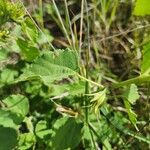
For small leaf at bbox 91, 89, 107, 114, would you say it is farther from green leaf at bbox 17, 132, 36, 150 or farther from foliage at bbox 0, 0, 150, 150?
green leaf at bbox 17, 132, 36, 150

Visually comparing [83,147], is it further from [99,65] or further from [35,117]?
[99,65]

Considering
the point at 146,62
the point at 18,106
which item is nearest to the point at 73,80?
the point at 18,106

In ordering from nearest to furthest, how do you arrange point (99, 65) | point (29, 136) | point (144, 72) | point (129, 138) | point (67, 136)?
1. point (144, 72)
2. point (67, 136)
3. point (29, 136)
4. point (129, 138)
5. point (99, 65)

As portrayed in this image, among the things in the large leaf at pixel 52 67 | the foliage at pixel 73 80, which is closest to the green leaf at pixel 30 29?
the foliage at pixel 73 80

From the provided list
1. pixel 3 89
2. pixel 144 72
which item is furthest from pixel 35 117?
pixel 144 72

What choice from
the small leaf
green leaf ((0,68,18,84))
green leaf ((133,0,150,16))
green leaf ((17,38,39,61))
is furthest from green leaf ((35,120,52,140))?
green leaf ((133,0,150,16))

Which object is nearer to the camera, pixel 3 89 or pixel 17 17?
pixel 17 17

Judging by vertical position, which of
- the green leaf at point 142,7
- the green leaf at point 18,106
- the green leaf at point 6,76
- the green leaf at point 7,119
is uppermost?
the green leaf at point 142,7

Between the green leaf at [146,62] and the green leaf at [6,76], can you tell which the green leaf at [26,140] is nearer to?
the green leaf at [6,76]
